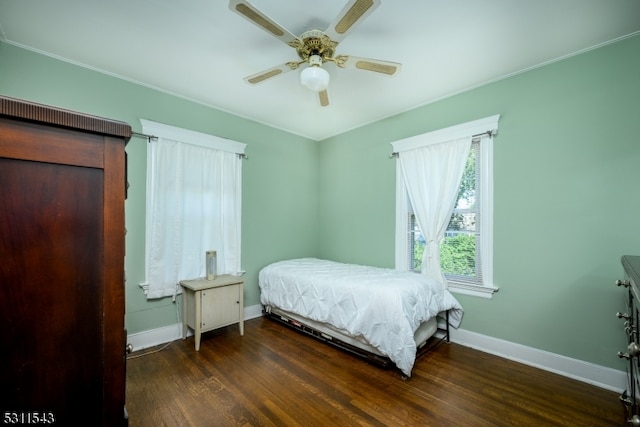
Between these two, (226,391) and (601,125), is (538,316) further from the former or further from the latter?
(226,391)

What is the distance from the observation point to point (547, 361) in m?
2.32

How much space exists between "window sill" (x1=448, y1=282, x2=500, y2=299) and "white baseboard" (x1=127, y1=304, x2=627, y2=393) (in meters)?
0.41

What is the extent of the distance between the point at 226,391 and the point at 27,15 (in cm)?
315

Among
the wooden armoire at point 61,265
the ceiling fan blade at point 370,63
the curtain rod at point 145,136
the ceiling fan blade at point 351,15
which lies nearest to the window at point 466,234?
the ceiling fan blade at point 370,63

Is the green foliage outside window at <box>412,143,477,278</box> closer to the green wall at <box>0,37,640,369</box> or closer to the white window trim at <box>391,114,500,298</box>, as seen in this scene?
the white window trim at <box>391,114,500,298</box>

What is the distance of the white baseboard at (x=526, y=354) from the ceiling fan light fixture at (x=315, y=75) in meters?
2.84

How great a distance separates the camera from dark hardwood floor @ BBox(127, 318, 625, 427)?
5.73 feet

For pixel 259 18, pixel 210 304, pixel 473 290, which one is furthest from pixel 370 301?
pixel 259 18

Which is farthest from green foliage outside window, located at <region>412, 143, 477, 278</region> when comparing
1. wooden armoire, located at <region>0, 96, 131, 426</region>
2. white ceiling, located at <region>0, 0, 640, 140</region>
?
wooden armoire, located at <region>0, 96, 131, 426</region>

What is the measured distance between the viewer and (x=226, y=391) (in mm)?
2023

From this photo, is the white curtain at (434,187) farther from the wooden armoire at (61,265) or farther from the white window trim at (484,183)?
the wooden armoire at (61,265)

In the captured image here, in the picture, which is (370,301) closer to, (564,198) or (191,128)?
(564,198)

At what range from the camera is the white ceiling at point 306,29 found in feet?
5.91

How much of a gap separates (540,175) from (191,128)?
3731 millimetres
